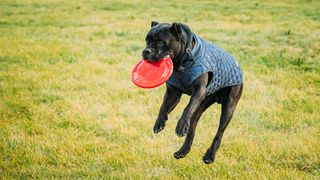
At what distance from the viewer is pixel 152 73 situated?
5.00 meters

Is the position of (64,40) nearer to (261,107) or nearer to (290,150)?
(261,107)

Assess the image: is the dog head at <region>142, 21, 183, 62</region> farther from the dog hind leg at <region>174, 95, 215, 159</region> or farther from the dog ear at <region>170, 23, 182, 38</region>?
the dog hind leg at <region>174, 95, 215, 159</region>

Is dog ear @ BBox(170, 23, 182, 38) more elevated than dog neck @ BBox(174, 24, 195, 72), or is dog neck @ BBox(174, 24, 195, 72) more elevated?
dog ear @ BBox(170, 23, 182, 38)

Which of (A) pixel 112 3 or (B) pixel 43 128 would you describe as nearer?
(B) pixel 43 128

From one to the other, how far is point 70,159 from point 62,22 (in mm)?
14111

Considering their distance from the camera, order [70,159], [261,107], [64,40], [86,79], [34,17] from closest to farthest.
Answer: [70,159] → [261,107] → [86,79] → [64,40] → [34,17]

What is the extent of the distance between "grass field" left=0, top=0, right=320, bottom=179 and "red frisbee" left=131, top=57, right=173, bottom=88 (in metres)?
1.39

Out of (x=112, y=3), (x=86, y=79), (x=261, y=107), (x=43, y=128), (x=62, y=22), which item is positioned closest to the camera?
(x=43, y=128)

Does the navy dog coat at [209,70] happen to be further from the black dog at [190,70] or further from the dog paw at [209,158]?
the dog paw at [209,158]

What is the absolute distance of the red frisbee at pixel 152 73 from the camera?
465 centimetres

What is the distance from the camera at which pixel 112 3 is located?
85.7ft

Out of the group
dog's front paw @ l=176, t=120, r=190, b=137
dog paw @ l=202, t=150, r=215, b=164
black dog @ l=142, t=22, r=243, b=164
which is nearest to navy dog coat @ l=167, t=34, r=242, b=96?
black dog @ l=142, t=22, r=243, b=164

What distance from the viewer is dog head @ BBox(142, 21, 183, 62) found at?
462 cm

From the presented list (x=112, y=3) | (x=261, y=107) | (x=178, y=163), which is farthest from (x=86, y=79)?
(x=112, y=3)
